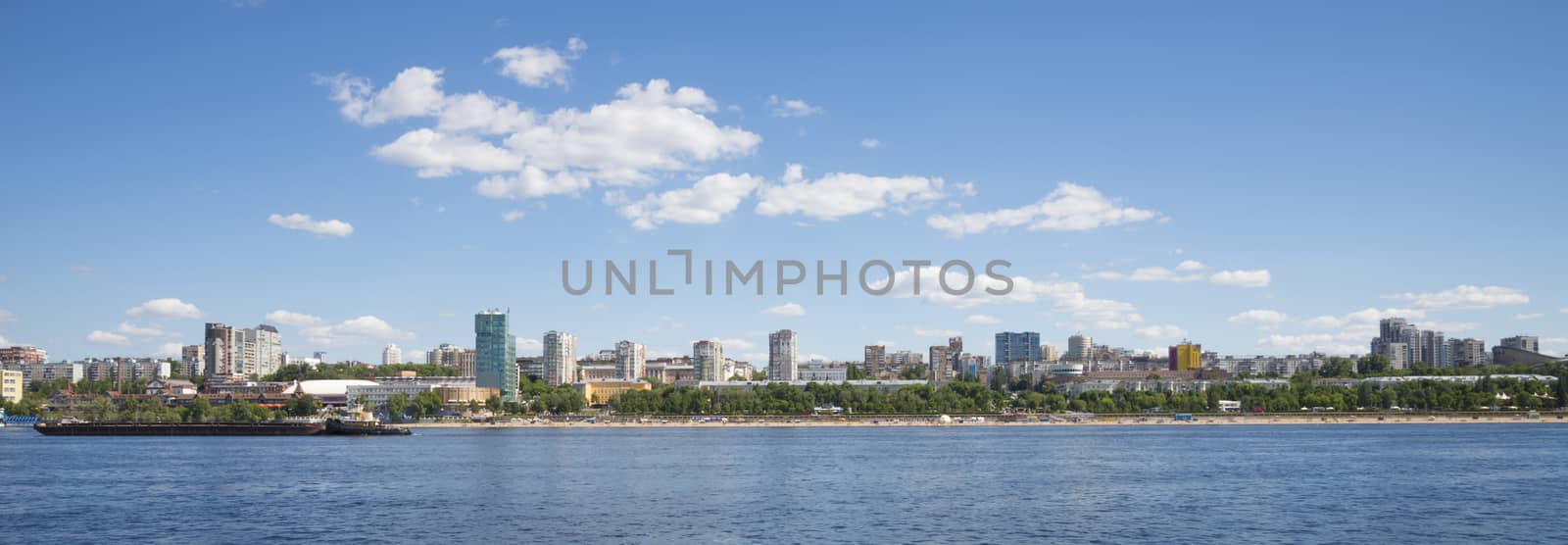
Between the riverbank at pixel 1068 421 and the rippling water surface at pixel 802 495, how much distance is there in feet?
247

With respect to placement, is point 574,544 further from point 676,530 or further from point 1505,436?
point 1505,436

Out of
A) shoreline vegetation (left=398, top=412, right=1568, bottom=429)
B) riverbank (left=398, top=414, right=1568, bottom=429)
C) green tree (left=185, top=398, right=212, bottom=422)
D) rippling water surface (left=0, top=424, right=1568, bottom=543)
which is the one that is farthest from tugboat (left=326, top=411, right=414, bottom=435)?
green tree (left=185, top=398, right=212, bottom=422)

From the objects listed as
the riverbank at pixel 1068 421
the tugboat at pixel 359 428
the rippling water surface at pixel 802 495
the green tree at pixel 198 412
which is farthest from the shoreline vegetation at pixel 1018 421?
the rippling water surface at pixel 802 495

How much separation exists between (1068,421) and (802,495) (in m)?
128

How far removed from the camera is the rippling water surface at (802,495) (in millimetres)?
42219

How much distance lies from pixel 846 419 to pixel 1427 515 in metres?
130

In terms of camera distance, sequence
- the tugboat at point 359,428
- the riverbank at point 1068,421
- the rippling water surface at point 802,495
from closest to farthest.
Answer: the rippling water surface at point 802,495
the tugboat at point 359,428
the riverbank at point 1068,421

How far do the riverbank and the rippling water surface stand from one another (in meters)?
75.2

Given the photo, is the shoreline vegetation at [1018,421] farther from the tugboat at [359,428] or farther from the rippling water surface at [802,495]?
the rippling water surface at [802,495]

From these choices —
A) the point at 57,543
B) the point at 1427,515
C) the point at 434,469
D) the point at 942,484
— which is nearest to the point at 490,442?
the point at 434,469

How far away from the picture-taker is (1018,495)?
177 ft

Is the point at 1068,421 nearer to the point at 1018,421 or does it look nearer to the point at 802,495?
the point at 1018,421

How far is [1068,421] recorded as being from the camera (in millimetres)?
176875

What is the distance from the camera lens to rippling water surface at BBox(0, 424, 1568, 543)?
4222 cm
